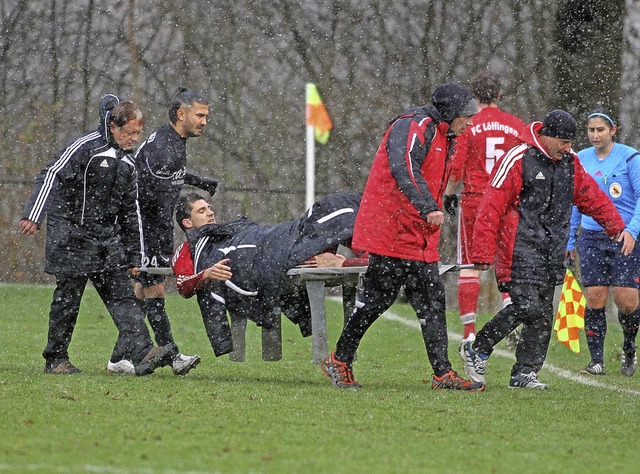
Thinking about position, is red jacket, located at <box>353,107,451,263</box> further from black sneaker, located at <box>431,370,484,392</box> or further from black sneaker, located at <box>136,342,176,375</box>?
black sneaker, located at <box>136,342,176,375</box>

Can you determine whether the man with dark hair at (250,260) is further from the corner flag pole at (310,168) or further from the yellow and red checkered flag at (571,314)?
the corner flag pole at (310,168)

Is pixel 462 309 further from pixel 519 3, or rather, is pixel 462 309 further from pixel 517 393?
pixel 519 3

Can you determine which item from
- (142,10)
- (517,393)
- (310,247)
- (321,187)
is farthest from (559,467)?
(142,10)

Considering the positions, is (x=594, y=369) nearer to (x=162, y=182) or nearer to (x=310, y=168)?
(x=162, y=182)

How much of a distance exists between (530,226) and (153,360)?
235 cm

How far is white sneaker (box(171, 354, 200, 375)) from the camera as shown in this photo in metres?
7.90

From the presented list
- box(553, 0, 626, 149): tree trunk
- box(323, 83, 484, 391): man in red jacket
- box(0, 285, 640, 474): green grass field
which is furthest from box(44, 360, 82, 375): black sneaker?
box(553, 0, 626, 149): tree trunk

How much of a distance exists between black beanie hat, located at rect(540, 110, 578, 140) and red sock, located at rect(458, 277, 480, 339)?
2196 millimetres

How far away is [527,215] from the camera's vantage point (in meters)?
7.62

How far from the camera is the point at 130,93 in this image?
17.3 m

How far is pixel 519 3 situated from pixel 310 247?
9.55 metres

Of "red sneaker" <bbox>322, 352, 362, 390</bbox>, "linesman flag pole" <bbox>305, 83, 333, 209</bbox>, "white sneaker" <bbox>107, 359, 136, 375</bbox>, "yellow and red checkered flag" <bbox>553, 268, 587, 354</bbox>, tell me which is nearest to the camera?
"red sneaker" <bbox>322, 352, 362, 390</bbox>

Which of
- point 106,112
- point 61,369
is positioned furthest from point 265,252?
point 61,369

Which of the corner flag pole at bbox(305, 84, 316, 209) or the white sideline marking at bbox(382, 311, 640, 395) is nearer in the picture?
the white sideline marking at bbox(382, 311, 640, 395)
